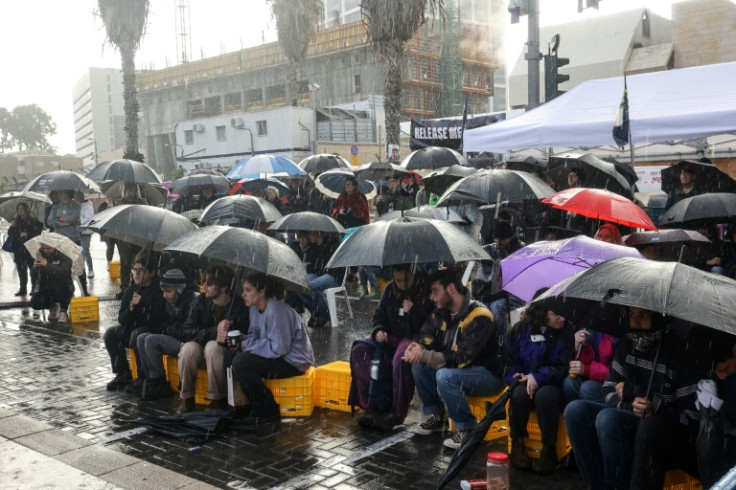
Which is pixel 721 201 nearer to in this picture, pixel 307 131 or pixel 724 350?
pixel 724 350

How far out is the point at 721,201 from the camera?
799 centimetres

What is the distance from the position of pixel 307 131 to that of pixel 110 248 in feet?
91.8

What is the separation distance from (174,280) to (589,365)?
4.30 m

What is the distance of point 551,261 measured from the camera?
6.32 metres

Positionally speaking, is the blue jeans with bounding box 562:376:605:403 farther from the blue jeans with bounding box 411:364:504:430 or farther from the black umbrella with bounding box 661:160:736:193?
the black umbrella with bounding box 661:160:736:193

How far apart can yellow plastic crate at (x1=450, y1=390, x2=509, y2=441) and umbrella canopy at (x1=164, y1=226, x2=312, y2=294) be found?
176cm

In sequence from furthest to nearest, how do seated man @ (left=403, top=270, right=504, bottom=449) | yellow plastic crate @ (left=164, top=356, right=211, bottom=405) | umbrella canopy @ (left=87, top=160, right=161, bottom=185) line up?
umbrella canopy @ (left=87, top=160, right=161, bottom=185), yellow plastic crate @ (left=164, top=356, right=211, bottom=405), seated man @ (left=403, top=270, right=504, bottom=449)

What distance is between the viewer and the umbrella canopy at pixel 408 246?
6.37 meters

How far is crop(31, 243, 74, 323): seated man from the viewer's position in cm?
1138

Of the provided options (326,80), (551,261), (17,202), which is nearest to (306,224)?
(551,261)

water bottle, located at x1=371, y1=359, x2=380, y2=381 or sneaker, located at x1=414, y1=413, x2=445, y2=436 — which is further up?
water bottle, located at x1=371, y1=359, x2=380, y2=381

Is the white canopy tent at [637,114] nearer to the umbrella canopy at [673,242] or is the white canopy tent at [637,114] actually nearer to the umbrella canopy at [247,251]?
the umbrella canopy at [673,242]

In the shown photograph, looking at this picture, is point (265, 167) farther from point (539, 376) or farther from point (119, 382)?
point (539, 376)

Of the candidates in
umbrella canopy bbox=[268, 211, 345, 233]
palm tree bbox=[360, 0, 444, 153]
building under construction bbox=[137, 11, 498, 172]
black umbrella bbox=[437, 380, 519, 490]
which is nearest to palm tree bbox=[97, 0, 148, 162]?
palm tree bbox=[360, 0, 444, 153]
